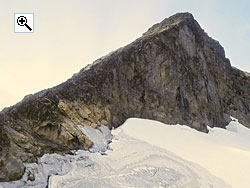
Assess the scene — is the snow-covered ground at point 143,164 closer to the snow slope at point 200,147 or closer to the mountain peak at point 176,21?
the snow slope at point 200,147

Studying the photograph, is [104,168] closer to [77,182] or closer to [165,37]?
[77,182]

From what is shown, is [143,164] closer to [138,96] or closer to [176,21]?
[138,96]

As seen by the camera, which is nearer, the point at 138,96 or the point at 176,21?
the point at 138,96

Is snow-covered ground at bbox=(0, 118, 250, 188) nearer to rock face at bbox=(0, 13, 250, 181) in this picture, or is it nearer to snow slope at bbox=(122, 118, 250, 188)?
snow slope at bbox=(122, 118, 250, 188)

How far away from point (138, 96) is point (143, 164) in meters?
10.0

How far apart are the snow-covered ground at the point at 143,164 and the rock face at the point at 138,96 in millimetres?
848

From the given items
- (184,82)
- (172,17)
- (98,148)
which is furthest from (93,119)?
(172,17)

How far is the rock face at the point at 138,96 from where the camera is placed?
995 centimetres

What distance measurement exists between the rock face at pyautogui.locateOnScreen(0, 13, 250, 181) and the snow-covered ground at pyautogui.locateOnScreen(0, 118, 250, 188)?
0.85m

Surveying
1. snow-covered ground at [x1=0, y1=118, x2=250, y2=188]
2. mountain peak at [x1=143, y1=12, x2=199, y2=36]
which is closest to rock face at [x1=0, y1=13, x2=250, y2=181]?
mountain peak at [x1=143, y1=12, x2=199, y2=36]

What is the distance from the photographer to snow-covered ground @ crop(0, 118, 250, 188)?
8.56 m

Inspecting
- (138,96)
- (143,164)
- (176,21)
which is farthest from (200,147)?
(176,21)

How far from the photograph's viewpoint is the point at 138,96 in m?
19.9

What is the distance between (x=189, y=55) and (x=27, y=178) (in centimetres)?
2256
